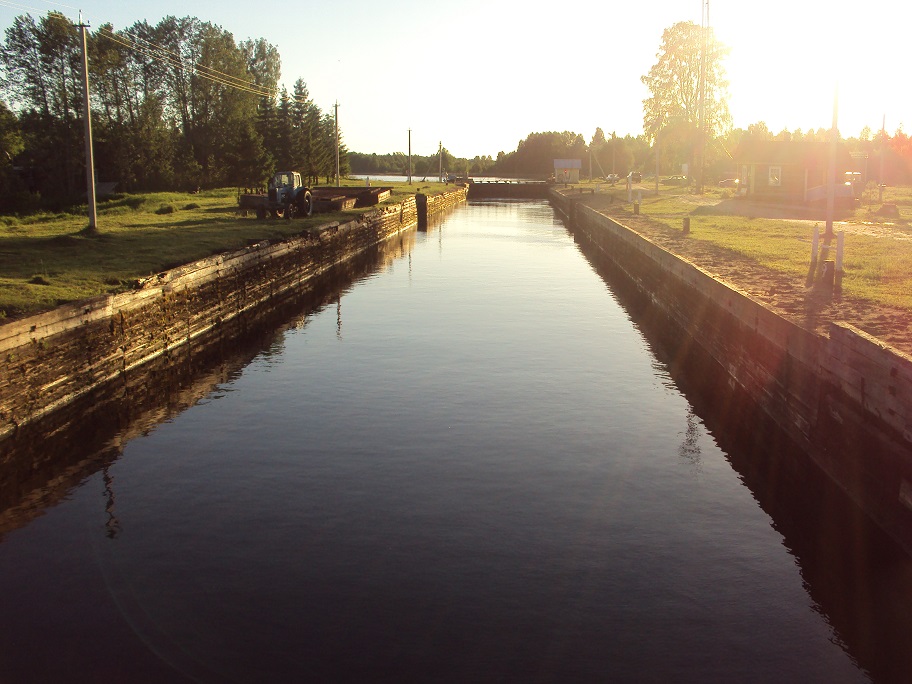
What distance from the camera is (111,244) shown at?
91.0ft

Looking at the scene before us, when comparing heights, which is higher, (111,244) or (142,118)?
(142,118)

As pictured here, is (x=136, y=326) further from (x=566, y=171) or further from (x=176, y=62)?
(x=566, y=171)

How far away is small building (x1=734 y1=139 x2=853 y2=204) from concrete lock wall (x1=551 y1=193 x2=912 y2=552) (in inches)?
1346

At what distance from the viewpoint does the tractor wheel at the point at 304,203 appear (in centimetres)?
4534

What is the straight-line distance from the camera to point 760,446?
47.8ft

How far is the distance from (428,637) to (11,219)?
115 feet

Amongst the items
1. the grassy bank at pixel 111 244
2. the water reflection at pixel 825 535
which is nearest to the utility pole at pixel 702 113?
the grassy bank at pixel 111 244

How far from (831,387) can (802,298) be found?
20.8ft

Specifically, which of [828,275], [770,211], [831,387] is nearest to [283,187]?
[770,211]

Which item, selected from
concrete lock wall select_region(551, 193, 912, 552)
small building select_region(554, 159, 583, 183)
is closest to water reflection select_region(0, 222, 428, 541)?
concrete lock wall select_region(551, 193, 912, 552)

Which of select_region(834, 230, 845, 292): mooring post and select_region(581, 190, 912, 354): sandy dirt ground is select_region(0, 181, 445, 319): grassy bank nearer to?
select_region(581, 190, 912, 354): sandy dirt ground

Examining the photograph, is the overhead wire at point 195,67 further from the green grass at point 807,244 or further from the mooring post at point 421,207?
the green grass at point 807,244

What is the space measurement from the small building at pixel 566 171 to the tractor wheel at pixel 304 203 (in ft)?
261

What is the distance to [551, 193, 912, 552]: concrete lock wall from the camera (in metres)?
10.3
